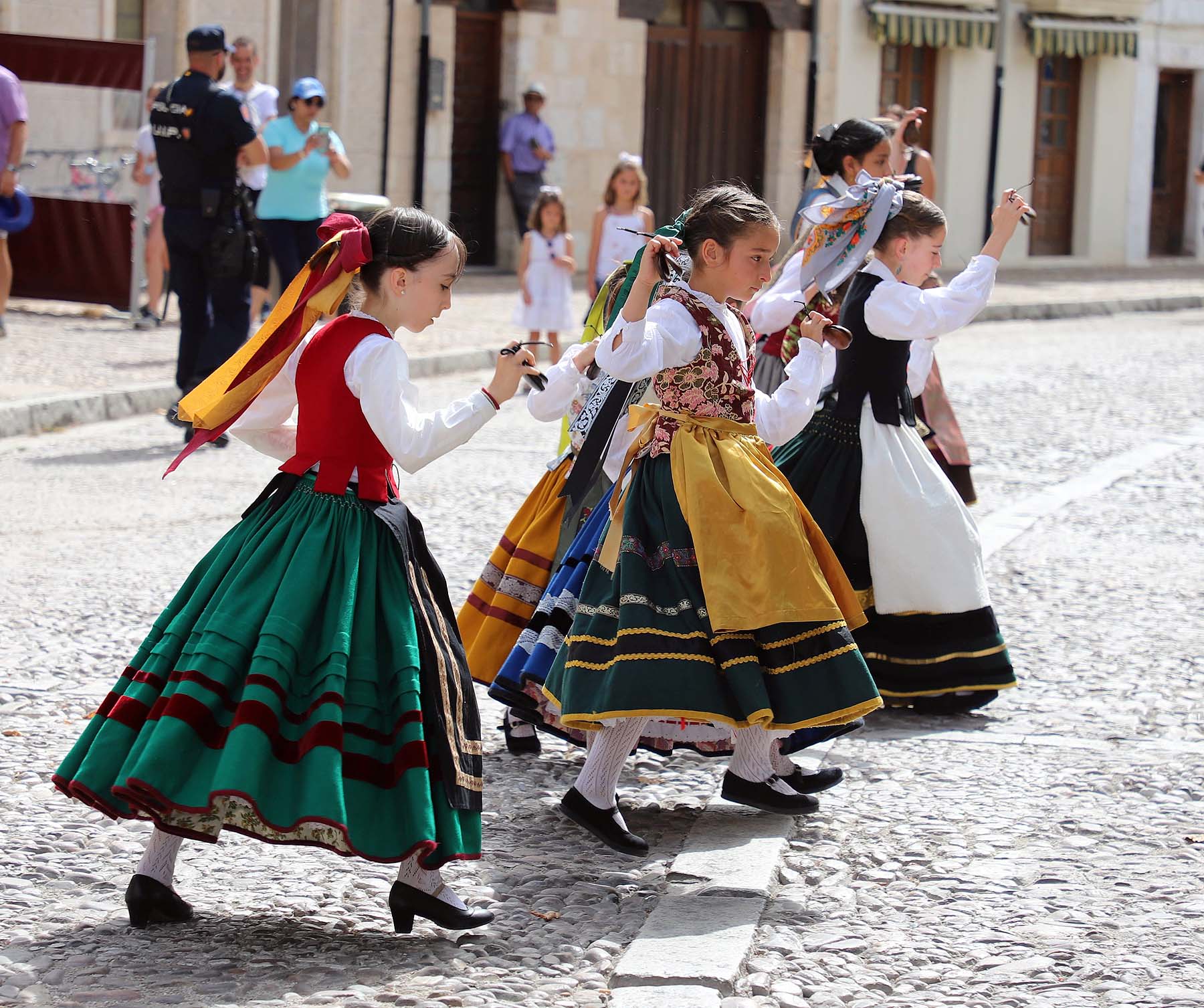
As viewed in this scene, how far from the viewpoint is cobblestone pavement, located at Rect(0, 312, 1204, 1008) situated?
11.6 ft

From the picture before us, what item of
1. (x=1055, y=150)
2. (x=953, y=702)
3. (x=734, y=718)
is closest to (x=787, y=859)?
(x=734, y=718)

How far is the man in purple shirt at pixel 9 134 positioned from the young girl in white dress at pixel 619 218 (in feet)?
12.1

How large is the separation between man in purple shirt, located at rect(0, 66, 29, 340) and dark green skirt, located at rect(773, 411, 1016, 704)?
8.31 meters

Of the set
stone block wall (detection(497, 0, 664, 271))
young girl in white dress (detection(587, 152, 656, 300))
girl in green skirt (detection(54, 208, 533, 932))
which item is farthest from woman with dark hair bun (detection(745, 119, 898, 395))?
stone block wall (detection(497, 0, 664, 271))

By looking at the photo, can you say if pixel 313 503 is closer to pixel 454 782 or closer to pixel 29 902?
pixel 454 782

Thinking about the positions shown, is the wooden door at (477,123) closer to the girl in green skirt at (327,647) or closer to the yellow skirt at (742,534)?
the yellow skirt at (742,534)

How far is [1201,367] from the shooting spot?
14.8 metres

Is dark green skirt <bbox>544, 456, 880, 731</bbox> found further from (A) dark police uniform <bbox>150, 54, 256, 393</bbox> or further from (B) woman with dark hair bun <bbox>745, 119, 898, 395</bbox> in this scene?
(A) dark police uniform <bbox>150, 54, 256, 393</bbox>

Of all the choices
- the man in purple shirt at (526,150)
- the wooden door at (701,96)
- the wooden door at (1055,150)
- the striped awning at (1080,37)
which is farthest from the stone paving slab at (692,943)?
the wooden door at (1055,150)

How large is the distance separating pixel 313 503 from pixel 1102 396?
32.5ft

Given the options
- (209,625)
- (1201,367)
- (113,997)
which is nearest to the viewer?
(113,997)

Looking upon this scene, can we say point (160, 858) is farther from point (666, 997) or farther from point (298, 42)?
point (298, 42)

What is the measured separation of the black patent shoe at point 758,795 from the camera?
445cm

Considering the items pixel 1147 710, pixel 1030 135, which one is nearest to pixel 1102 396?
pixel 1147 710
